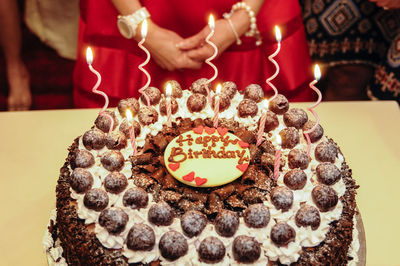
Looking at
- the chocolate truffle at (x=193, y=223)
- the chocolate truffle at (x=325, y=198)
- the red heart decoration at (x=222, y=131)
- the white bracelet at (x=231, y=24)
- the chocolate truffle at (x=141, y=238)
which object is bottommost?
the chocolate truffle at (x=141, y=238)

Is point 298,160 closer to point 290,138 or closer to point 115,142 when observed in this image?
point 290,138

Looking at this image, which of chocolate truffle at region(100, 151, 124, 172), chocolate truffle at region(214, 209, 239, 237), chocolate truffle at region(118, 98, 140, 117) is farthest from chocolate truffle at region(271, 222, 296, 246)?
chocolate truffle at region(118, 98, 140, 117)

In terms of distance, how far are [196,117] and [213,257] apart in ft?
3.01

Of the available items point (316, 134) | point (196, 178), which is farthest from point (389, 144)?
point (196, 178)

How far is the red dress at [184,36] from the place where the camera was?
2.87 meters

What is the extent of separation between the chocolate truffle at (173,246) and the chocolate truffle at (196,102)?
0.86 meters

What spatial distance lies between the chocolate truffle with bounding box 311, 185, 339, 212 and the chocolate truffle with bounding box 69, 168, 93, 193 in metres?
0.98

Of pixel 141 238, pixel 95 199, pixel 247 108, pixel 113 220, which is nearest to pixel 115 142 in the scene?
pixel 95 199

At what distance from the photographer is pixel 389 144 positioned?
2.71 metres

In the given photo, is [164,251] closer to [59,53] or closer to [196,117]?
[196,117]

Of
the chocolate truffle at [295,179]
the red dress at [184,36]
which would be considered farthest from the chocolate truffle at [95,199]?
the red dress at [184,36]

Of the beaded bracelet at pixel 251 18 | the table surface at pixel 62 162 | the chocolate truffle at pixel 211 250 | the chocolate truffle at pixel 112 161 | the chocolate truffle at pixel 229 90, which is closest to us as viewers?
the chocolate truffle at pixel 211 250

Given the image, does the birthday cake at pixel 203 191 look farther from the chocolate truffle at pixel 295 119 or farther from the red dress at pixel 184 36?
the red dress at pixel 184 36

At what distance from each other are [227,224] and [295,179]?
15.4 inches
